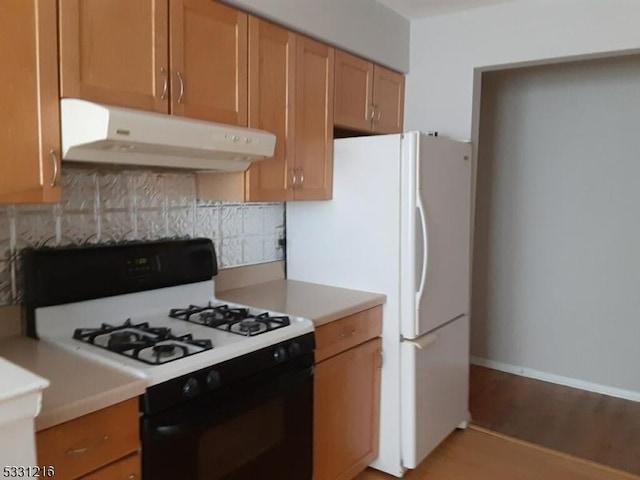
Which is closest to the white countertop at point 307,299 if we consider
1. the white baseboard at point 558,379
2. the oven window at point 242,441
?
the oven window at point 242,441

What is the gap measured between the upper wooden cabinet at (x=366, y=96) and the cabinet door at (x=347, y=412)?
1.13m

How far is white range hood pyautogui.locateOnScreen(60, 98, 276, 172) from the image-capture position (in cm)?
149

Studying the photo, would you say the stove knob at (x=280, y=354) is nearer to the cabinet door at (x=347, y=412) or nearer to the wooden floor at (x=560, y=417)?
the cabinet door at (x=347, y=412)

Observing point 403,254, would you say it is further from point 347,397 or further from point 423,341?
point 347,397

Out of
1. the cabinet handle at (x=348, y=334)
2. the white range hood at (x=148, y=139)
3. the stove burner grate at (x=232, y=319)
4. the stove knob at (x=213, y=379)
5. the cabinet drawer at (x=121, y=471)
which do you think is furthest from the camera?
the cabinet handle at (x=348, y=334)

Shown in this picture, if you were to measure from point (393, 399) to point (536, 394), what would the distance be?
1.56 metres

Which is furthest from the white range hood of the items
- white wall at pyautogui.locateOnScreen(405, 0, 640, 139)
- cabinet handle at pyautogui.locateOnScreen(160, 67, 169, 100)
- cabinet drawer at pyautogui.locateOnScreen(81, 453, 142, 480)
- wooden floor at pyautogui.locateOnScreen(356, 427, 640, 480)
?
wooden floor at pyautogui.locateOnScreen(356, 427, 640, 480)

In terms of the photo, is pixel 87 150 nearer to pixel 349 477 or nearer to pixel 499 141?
pixel 349 477

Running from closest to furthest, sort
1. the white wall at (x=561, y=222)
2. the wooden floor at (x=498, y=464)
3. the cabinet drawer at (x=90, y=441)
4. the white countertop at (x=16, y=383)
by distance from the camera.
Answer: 1. the white countertop at (x=16, y=383)
2. the cabinet drawer at (x=90, y=441)
3. the wooden floor at (x=498, y=464)
4. the white wall at (x=561, y=222)

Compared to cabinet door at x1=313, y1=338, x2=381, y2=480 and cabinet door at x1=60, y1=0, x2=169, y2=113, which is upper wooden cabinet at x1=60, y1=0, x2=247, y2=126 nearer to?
cabinet door at x1=60, y1=0, x2=169, y2=113

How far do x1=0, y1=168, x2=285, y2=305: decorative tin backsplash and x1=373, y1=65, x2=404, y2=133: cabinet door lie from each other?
775 mm

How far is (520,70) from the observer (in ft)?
12.4

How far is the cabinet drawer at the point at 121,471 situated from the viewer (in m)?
1.35

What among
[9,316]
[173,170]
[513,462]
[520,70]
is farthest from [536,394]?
[9,316]
